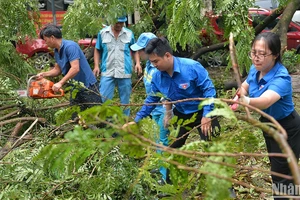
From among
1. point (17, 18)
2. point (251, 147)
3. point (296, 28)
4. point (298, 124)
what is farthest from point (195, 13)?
point (296, 28)

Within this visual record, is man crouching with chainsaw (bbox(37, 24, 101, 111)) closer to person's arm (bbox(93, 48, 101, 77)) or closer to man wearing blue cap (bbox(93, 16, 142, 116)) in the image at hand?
man wearing blue cap (bbox(93, 16, 142, 116))

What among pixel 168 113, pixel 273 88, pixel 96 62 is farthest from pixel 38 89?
pixel 273 88

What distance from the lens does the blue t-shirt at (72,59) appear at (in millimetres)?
4957

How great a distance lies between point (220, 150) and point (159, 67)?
6.55ft

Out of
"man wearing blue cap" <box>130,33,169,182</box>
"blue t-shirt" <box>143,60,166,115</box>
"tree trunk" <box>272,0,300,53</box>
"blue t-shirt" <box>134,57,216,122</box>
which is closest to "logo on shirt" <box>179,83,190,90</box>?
"blue t-shirt" <box>134,57,216,122</box>

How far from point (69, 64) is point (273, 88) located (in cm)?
285

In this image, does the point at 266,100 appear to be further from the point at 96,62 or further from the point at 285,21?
the point at 285,21

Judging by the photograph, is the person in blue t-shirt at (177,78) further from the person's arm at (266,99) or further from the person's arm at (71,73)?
the person's arm at (71,73)

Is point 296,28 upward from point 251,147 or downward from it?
downward

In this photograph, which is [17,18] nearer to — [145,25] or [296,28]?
[145,25]

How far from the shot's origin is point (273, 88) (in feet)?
9.23

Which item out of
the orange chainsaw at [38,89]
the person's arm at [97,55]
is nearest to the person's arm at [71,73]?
the orange chainsaw at [38,89]

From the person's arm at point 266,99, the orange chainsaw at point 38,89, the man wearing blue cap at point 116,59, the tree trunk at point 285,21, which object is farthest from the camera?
the tree trunk at point 285,21

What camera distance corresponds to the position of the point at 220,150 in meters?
1.79
